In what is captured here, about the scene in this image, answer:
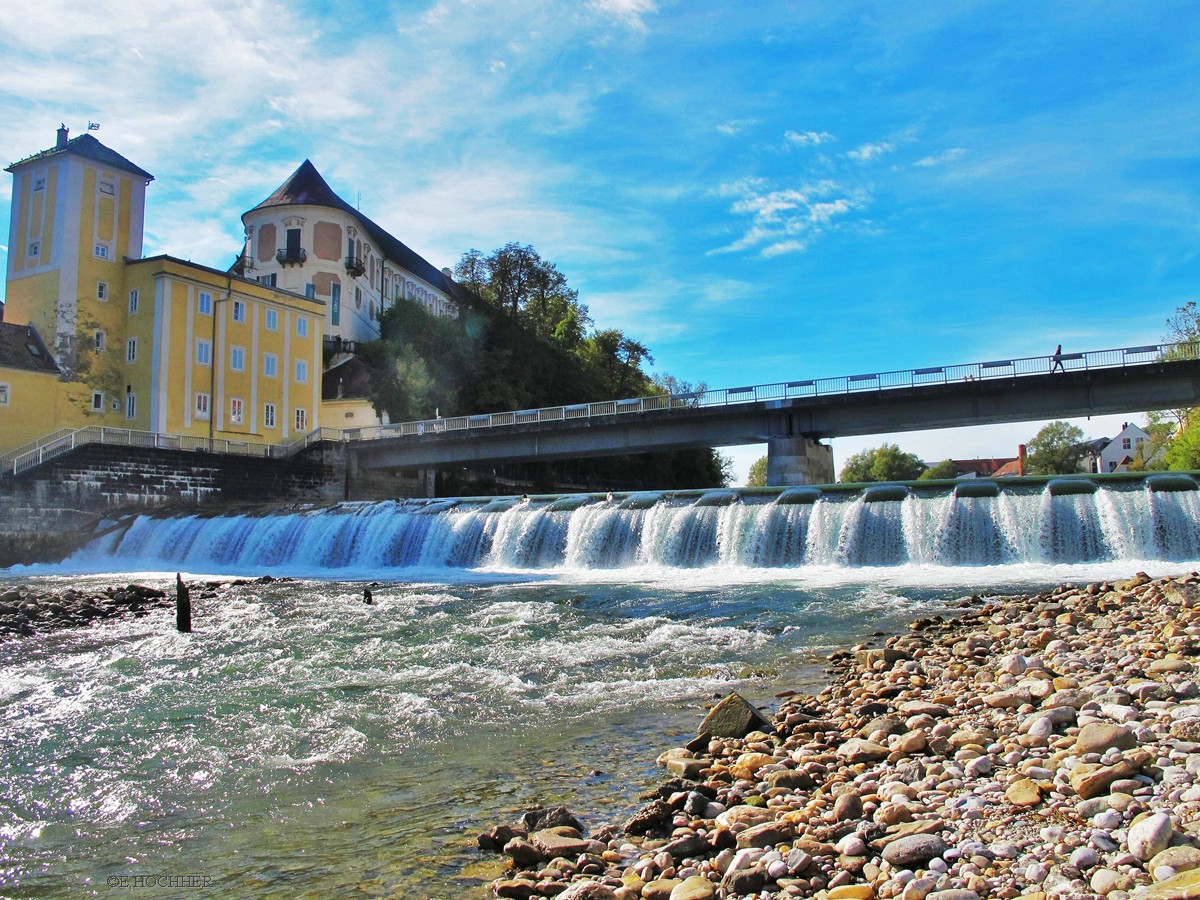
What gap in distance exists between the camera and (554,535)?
26.6 meters

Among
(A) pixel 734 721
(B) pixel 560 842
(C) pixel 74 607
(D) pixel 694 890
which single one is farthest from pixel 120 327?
(D) pixel 694 890

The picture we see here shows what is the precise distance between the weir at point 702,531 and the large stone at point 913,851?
59.7ft

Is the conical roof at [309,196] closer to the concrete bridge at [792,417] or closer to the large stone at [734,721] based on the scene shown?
the concrete bridge at [792,417]

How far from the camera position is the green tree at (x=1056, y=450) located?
106000mm

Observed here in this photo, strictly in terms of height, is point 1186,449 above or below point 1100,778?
above

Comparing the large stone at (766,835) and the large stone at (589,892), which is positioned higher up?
the large stone at (766,835)

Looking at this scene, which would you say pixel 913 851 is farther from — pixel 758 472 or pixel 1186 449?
pixel 758 472

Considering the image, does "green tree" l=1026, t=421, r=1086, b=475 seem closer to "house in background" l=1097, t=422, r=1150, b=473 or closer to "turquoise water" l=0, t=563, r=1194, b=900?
"house in background" l=1097, t=422, r=1150, b=473

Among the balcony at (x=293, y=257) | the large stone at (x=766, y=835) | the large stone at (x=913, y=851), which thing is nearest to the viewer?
the large stone at (x=913, y=851)

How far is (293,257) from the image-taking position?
5894 centimetres

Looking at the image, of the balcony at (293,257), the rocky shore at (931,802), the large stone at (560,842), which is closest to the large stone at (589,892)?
the rocky shore at (931,802)

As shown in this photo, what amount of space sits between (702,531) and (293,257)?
44.9 meters

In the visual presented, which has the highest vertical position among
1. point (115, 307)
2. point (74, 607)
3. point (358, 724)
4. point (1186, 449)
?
point (115, 307)

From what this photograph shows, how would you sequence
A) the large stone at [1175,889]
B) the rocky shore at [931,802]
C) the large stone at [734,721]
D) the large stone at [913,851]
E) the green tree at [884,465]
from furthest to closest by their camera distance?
the green tree at [884,465] < the large stone at [734,721] < the large stone at [913,851] < the rocky shore at [931,802] < the large stone at [1175,889]
